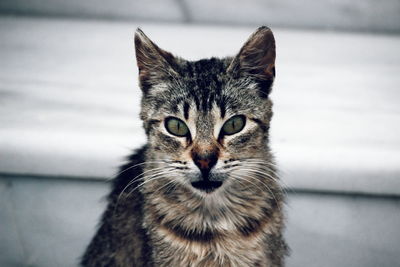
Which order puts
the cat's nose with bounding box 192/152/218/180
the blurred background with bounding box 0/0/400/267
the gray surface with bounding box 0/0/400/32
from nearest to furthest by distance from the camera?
the cat's nose with bounding box 192/152/218/180
the blurred background with bounding box 0/0/400/267
the gray surface with bounding box 0/0/400/32

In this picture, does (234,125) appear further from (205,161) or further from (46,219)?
(46,219)

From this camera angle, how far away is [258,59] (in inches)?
32.5

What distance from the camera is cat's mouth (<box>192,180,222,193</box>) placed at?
2.65 ft

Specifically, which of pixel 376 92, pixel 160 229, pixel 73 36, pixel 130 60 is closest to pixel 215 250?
pixel 160 229

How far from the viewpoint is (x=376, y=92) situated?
4.39 ft

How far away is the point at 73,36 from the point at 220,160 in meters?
1.03

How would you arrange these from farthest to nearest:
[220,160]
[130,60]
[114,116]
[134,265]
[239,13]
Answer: [239,13] < [130,60] < [114,116] < [134,265] < [220,160]

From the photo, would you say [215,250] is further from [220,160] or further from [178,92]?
[178,92]

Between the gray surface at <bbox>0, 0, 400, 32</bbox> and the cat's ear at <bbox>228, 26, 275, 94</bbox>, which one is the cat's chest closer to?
the cat's ear at <bbox>228, 26, 275, 94</bbox>

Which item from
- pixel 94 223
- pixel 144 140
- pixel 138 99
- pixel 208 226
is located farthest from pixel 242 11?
pixel 208 226

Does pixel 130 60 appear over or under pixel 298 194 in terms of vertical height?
over

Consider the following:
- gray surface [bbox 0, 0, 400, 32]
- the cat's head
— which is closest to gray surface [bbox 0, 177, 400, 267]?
the cat's head

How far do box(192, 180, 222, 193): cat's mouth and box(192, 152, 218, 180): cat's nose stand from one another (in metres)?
0.02

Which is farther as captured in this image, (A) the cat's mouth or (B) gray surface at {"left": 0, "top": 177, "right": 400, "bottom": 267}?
(B) gray surface at {"left": 0, "top": 177, "right": 400, "bottom": 267}
